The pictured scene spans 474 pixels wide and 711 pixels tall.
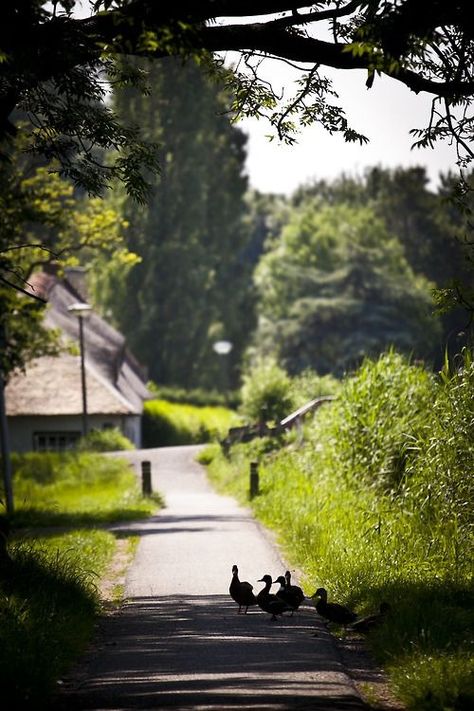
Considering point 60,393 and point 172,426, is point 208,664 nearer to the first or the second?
point 60,393

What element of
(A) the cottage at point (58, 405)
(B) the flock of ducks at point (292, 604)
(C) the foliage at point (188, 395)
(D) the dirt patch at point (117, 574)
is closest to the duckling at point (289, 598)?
(B) the flock of ducks at point (292, 604)

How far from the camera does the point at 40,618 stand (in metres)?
10.9

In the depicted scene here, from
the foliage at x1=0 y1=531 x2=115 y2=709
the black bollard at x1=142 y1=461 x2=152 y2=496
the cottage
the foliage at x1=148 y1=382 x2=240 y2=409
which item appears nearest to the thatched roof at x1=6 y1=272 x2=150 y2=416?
the cottage

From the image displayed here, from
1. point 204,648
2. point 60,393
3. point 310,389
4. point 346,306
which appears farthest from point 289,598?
point 346,306

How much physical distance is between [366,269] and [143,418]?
25.7 m

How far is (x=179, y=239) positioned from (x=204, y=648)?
61.6 meters

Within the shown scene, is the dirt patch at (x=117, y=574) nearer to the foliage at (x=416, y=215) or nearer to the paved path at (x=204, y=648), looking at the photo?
the paved path at (x=204, y=648)

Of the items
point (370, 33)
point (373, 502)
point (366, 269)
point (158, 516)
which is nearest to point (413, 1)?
point (370, 33)

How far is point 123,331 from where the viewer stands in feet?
239

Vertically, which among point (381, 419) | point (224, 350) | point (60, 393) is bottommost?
point (381, 419)

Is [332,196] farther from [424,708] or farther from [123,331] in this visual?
[424,708]

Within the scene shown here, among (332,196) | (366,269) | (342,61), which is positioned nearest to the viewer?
(342,61)

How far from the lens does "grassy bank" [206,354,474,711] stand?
9.85 meters

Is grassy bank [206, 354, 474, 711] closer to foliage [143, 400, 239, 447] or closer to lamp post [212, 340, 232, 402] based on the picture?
foliage [143, 400, 239, 447]
